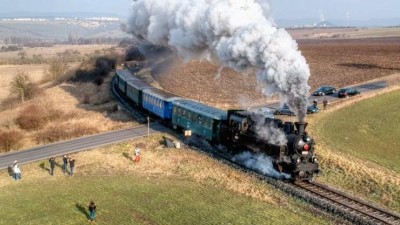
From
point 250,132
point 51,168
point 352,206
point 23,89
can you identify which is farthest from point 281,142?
point 23,89

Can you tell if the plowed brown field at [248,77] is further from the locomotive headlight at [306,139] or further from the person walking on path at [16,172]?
the locomotive headlight at [306,139]

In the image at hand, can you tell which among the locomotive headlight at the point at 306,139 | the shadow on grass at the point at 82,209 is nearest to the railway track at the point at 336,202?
the locomotive headlight at the point at 306,139

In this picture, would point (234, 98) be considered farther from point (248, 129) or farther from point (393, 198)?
point (393, 198)

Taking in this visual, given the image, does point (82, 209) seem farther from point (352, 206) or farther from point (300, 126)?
point (352, 206)

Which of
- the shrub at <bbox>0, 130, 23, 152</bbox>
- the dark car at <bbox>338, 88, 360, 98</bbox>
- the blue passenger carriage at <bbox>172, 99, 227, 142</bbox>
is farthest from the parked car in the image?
the shrub at <bbox>0, 130, 23, 152</bbox>

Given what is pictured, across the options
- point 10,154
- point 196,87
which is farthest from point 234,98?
point 10,154

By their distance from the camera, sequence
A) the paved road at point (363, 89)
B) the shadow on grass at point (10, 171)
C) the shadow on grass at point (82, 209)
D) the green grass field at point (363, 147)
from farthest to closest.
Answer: the paved road at point (363, 89) < the shadow on grass at point (10, 171) < the green grass field at point (363, 147) < the shadow on grass at point (82, 209)
